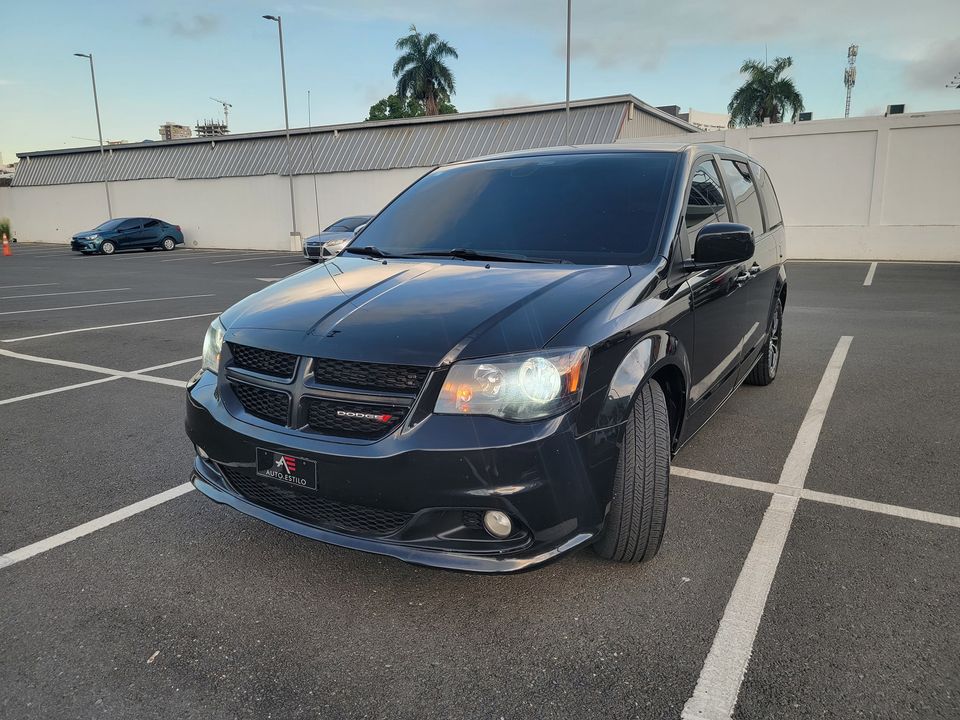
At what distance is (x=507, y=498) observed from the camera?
7.39 feet

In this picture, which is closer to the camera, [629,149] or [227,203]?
[629,149]

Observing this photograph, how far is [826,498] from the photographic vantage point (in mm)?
3568

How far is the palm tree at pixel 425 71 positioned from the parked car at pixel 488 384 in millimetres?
51617

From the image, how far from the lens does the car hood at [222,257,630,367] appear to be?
2.40m

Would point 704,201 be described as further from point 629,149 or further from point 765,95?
point 765,95

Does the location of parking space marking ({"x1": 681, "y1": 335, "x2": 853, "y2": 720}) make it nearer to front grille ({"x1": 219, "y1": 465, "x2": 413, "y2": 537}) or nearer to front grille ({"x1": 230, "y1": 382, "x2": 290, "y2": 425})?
front grille ({"x1": 219, "y1": 465, "x2": 413, "y2": 537})

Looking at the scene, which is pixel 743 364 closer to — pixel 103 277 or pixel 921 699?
pixel 921 699

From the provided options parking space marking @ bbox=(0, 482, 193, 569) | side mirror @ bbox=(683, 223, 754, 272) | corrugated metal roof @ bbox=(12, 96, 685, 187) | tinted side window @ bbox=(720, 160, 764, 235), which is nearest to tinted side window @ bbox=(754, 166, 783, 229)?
tinted side window @ bbox=(720, 160, 764, 235)

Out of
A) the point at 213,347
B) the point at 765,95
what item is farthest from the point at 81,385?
the point at 765,95

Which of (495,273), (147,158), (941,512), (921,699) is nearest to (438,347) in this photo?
(495,273)

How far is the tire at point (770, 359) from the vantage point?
545 centimetres

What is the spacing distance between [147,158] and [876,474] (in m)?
39.3

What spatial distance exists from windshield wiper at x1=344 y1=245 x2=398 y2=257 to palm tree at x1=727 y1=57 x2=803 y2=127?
45.9 meters

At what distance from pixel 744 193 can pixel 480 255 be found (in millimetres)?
2252
